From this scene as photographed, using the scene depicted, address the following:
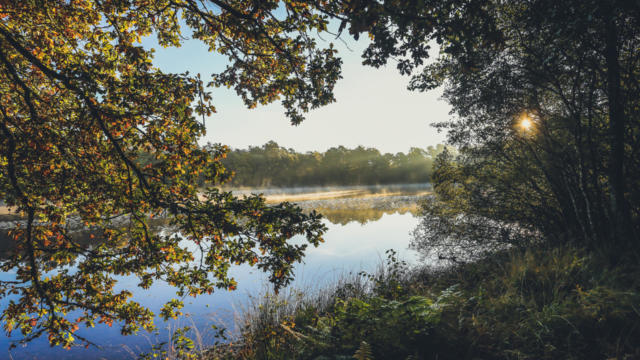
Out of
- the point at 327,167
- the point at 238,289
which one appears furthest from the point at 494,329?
the point at 327,167

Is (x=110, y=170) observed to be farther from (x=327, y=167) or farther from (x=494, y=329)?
(x=327, y=167)

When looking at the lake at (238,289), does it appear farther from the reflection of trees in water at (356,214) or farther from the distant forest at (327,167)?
the distant forest at (327,167)

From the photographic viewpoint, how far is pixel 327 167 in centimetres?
9044

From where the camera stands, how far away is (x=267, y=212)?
140 inches

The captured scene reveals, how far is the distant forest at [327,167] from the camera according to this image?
270 feet

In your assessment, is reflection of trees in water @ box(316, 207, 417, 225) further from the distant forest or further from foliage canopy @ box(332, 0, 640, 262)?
the distant forest

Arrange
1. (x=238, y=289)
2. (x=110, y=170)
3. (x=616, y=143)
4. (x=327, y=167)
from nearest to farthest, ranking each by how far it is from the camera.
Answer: (x=110, y=170), (x=616, y=143), (x=238, y=289), (x=327, y=167)

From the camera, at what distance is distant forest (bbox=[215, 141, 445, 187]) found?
270 ft

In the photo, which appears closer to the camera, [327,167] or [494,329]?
[494,329]

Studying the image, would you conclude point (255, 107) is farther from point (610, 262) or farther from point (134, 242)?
point (610, 262)

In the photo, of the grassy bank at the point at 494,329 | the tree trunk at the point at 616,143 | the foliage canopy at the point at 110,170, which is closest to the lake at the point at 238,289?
the foliage canopy at the point at 110,170

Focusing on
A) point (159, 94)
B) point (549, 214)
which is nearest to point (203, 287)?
point (159, 94)

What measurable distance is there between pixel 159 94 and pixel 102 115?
776mm

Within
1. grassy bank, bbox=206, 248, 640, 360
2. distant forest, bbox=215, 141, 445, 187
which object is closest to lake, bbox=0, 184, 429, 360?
grassy bank, bbox=206, 248, 640, 360
